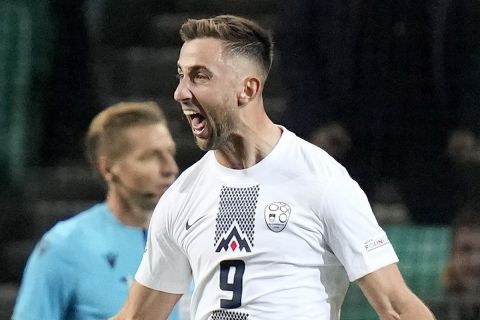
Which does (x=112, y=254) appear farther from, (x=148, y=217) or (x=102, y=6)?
(x=102, y=6)

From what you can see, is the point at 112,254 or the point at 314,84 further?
the point at 314,84

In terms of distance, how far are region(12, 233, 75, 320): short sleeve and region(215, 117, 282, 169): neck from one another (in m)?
0.82

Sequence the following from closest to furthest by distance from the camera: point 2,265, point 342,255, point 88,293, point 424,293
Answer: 1. point 342,255
2. point 88,293
3. point 424,293
4. point 2,265

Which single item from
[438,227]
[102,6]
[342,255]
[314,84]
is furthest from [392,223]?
[342,255]

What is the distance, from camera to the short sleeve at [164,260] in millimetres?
2771

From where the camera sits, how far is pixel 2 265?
15.1 ft

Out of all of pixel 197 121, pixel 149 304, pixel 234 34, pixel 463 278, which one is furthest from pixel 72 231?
pixel 463 278

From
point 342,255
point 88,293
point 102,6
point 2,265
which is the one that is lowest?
point 2,265

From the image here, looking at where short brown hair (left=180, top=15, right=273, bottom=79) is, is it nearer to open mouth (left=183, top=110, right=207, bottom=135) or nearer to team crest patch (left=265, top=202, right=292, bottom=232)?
open mouth (left=183, top=110, right=207, bottom=135)

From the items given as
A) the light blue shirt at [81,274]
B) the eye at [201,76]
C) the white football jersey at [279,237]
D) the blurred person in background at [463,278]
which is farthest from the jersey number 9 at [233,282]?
the blurred person in background at [463,278]

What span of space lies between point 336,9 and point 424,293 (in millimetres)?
1015

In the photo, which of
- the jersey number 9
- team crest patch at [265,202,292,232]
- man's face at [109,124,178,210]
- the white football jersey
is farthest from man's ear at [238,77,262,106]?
man's face at [109,124,178,210]

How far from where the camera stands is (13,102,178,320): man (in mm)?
3342

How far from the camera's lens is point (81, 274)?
3357 mm
